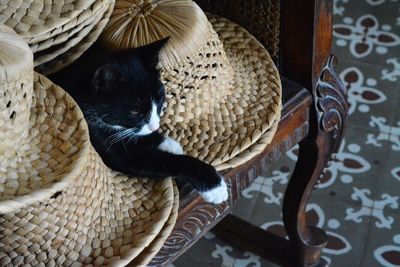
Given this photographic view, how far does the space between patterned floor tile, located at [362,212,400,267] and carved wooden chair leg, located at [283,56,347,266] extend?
0.12 metres

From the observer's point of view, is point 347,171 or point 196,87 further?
point 347,171

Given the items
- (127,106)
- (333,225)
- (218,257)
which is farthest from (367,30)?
(127,106)

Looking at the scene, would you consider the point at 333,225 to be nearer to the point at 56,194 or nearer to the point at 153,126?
the point at 153,126

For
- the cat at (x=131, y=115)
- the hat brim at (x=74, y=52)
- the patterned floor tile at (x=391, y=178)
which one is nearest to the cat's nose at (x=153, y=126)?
the cat at (x=131, y=115)

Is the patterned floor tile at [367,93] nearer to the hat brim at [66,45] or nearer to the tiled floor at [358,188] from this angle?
the tiled floor at [358,188]

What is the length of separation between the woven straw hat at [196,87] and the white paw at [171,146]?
0.01m

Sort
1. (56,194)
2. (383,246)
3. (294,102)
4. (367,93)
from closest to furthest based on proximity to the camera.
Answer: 1. (56,194)
2. (294,102)
3. (383,246)
4. (367,93)

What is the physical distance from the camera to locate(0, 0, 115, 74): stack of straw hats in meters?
0.69

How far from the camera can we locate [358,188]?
4.32 feet

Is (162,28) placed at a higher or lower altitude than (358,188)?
higher

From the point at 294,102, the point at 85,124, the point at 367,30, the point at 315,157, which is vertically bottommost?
the point at 367,30

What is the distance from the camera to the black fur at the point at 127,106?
762mm

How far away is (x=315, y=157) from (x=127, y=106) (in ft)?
1.08

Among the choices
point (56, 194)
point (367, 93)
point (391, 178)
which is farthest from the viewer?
point (367, 93)
